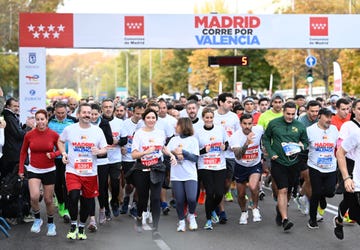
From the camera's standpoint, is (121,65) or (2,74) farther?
(121,65)

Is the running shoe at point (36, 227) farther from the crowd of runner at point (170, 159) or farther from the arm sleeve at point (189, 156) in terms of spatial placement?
the arm sleeve at point (189, 156)

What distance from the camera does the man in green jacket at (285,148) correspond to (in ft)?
35.5

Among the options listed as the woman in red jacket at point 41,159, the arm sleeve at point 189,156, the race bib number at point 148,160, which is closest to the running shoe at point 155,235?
the race bib number at point 148,160

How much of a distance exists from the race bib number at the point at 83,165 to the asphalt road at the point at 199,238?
955mm

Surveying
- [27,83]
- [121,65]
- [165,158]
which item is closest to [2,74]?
[27,83]

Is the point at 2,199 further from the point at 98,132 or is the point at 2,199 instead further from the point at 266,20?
the point at 266,20

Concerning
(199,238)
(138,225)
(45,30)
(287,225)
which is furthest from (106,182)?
(45,30)

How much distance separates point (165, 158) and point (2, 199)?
2.82 meters

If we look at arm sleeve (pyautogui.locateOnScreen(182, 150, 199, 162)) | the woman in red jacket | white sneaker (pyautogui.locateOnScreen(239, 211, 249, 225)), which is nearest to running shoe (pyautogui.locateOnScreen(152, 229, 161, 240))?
arm sleeve (pyautogui.locateOnScreen(182, 150, 199, 162))

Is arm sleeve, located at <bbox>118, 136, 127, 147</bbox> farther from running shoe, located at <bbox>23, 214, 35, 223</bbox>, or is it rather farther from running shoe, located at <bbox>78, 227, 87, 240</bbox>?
running shoe, located at <bbox>78, 227, 87, 240</bbox>

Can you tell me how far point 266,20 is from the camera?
21.0m

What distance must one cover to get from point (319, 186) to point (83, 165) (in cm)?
350

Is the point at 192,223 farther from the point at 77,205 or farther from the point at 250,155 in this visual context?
the point at 77,205

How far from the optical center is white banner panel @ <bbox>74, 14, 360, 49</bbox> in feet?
67.2
